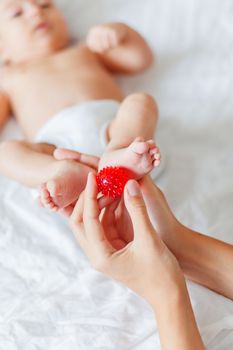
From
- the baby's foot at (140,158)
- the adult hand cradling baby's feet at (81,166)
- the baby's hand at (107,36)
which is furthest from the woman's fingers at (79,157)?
the baby's hand at (107,36)

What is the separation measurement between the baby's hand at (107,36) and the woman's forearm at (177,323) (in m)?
0.83

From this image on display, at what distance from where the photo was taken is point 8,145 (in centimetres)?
122

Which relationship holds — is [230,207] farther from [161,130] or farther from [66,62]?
[66,62]

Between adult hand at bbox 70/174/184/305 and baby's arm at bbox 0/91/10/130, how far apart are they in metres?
0.69

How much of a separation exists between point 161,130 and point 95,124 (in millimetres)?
216

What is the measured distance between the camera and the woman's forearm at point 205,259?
92 cm

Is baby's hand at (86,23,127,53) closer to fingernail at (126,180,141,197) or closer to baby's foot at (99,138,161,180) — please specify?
baby's foot at (99,138,161,180)

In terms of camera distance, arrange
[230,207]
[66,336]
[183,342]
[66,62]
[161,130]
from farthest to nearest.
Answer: [66,62]
[161,130]
[230,207]
[66,336]
[183,342]

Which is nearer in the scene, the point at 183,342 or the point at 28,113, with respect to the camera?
the point at 183,342

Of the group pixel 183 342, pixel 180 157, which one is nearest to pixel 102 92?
pixel 180 157

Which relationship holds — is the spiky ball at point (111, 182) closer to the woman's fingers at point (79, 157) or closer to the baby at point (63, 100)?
the baby at point (63, 100)

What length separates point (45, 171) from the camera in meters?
1.10

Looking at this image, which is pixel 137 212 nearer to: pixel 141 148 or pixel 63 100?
pixel 141 148

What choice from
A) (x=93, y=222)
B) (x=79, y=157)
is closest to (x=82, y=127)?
(x=79, y=157)
